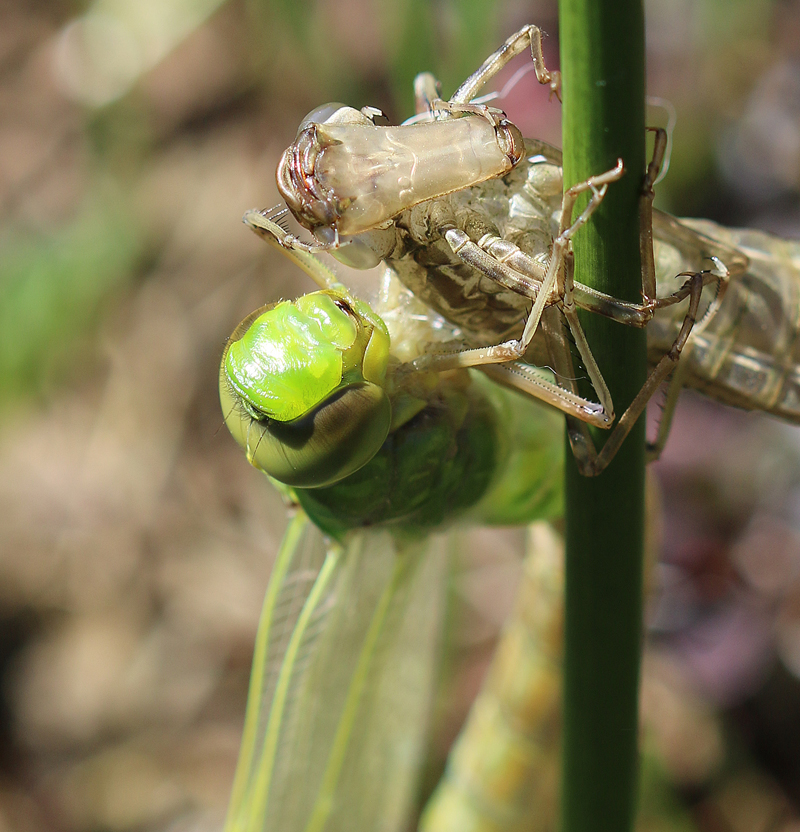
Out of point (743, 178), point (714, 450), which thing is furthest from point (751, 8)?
point (714, 450)

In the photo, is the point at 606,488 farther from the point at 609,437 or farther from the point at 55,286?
the point at 55,286

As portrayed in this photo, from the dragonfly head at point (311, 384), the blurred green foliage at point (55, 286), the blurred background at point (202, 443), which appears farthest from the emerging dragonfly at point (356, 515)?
the blurred green foliage at point (55, 286)

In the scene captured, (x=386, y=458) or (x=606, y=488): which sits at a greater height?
(x=606, y=488)

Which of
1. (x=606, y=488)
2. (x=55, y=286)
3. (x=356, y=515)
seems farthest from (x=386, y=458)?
(x=55, y=286)

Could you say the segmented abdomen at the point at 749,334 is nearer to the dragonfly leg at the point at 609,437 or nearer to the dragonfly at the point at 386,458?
the dragonfly at the point at 386,458

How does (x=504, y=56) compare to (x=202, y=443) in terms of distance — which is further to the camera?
(x=202, y=443)

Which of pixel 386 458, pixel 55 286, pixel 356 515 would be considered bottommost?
pixel 55 286

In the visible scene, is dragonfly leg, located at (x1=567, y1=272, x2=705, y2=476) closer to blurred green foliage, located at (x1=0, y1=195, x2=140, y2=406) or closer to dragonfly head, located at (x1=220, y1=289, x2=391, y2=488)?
dragonfly head, located at (x1=220, y1=289, x2=391, y2=488)
